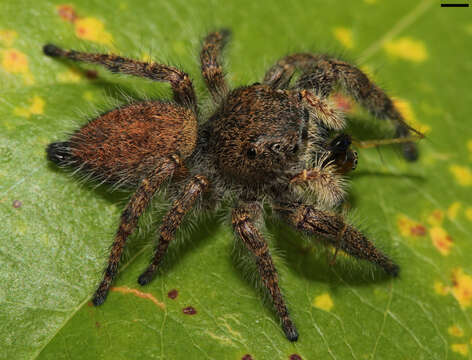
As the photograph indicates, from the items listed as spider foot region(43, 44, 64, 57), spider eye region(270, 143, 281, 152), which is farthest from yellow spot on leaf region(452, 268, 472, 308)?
spider foot region(43, 44, 64, 57)

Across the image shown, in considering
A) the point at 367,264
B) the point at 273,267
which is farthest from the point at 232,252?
the point at 367,264

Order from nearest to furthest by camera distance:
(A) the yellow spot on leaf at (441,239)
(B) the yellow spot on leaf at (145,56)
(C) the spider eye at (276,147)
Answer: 1. (C) the spider eye at (276,147)
2. (A) the yellow spot on leaf at (441,239)
3. (B) the yellow spot on leaf at (145,56)

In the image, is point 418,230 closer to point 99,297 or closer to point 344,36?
point 344,36

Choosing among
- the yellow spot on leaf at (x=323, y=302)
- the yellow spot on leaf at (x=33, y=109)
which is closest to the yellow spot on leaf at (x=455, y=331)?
the yellow spot on leaf at (x=323, y=302)

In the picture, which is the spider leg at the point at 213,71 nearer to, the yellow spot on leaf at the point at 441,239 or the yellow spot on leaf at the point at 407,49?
the yellow spot on leaf at the point at 407,49

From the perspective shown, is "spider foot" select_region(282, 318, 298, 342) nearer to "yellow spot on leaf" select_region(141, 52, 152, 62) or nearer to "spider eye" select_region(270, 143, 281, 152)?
"spider eye" select_region(270, 143, 281, 152)

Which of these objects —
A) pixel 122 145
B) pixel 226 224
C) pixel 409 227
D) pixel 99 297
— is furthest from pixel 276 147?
pixel 99 297
